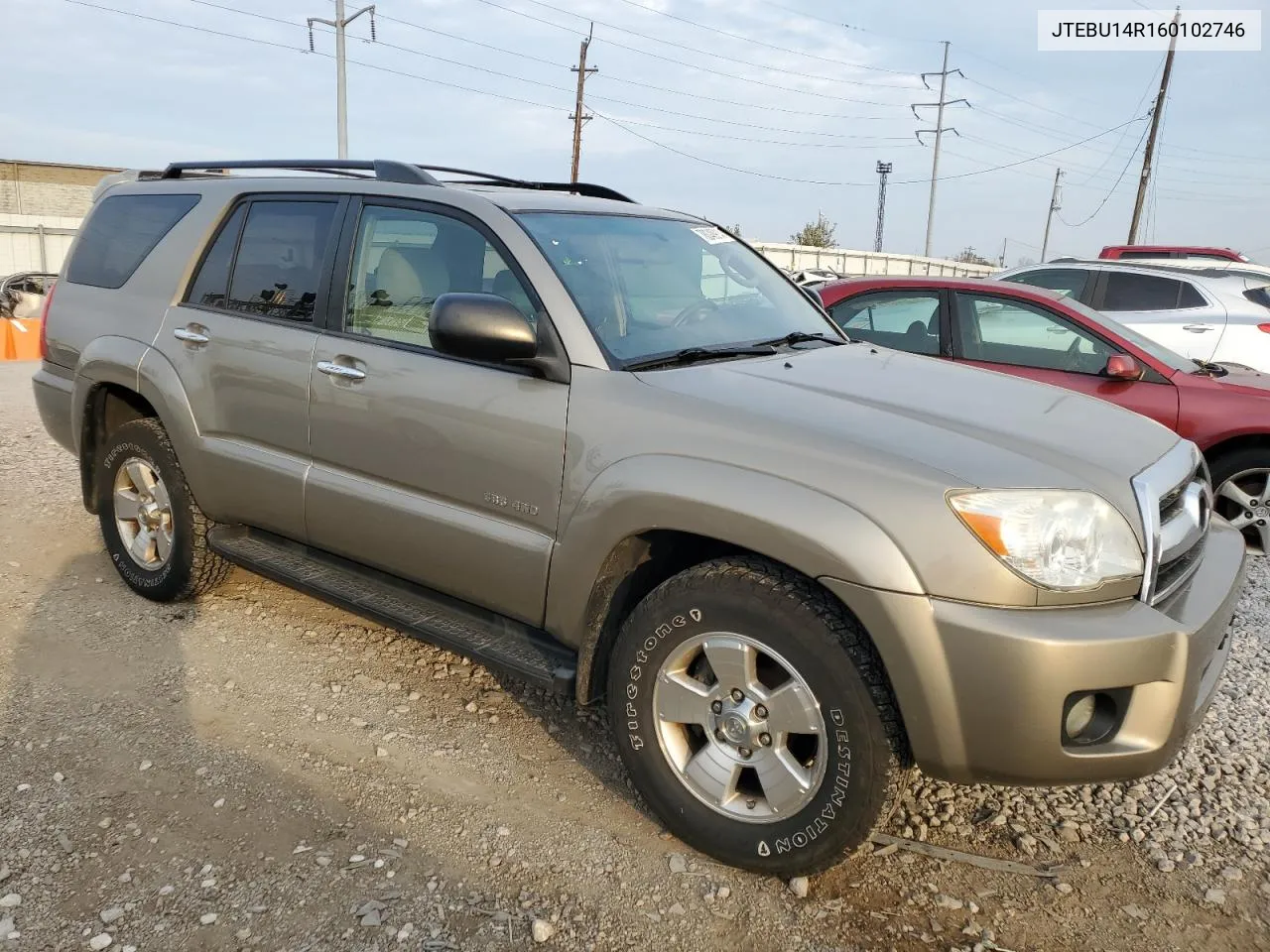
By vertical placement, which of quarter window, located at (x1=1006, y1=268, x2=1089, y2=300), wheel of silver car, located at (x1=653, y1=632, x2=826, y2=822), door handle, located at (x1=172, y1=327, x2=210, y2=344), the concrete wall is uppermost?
the concrete wall

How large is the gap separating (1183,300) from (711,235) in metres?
6.28

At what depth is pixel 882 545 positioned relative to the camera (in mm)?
2299

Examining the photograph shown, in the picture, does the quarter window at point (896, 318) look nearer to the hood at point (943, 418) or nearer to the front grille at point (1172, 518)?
the hood at point (943, 418)

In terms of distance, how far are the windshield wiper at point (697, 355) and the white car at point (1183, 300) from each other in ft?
18.7

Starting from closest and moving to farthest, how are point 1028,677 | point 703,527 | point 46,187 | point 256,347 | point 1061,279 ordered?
point 1028,677, point 703,527, point 256,347, point 1061,279, point 46,187

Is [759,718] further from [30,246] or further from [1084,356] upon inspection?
[30,246]

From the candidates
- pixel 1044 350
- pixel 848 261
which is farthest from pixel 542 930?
pixel 848 261

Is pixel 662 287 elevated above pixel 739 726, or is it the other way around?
pixel 662 287

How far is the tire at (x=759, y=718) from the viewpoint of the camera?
7.86 ft

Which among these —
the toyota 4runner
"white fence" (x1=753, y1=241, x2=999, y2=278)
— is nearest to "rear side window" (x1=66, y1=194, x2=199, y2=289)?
the toyota 4runner

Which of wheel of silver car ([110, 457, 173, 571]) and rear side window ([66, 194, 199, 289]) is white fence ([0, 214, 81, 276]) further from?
wheel of silver car ([110, 457, 173, 571])

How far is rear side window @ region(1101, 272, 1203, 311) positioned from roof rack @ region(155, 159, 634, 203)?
6.26 m

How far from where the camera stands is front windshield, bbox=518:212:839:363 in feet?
10.2

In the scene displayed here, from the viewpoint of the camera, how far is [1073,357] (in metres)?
5.91
